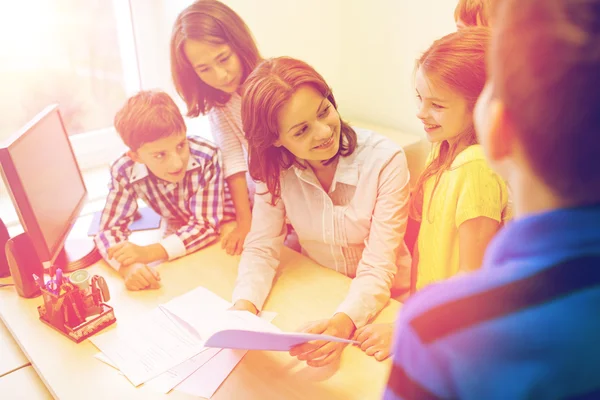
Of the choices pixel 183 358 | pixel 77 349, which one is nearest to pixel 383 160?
pixel 183 358

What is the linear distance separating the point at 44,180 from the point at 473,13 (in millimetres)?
1161

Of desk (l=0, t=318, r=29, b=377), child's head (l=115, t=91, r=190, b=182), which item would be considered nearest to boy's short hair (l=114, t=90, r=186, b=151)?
child's head (l=115, t=91, r=190, b=182)

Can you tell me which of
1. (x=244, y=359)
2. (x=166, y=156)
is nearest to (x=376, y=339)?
(x=244, y=359)

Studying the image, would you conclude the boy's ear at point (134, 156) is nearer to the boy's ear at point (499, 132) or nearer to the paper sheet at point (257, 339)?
the paper sheet at point (257, 339)

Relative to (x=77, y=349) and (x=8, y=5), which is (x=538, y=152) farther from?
(x=8, y=5)

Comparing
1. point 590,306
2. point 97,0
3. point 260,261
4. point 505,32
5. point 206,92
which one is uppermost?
point 505,32

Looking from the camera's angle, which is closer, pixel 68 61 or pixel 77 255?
pixel 77 255

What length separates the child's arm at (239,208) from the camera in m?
1.50

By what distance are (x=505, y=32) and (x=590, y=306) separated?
0.21 meters

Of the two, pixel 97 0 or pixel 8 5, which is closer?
pixel 8 5

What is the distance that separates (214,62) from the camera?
155 centimetres

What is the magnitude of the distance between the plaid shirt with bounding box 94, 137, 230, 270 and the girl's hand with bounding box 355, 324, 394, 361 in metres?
0.58

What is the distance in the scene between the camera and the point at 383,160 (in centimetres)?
127

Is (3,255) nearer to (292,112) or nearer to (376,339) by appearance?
(292,112)
